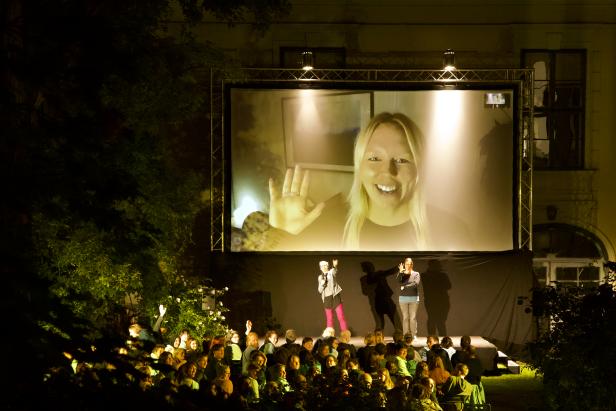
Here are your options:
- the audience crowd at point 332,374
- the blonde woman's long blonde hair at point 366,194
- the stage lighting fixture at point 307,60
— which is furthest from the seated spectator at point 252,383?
the stage lighting fixture at point 307,60

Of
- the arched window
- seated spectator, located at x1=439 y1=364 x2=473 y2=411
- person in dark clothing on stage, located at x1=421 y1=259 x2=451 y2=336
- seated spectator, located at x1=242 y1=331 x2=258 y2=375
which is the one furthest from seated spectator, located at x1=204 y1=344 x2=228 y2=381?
the arched window

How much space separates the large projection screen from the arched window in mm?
2574

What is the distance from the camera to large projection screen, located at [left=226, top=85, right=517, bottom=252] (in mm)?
22406

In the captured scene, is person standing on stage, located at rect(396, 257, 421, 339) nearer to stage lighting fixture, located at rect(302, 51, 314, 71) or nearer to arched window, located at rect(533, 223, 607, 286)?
stage lighting fixture, located at rect(302, 51, 314, 71)

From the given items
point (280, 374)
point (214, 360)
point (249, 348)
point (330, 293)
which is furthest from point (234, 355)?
point (330, 293)

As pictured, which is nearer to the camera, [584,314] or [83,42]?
[83,42]

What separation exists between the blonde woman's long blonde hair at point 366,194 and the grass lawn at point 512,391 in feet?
11.8

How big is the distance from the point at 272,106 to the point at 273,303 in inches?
153

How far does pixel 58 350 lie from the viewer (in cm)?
453

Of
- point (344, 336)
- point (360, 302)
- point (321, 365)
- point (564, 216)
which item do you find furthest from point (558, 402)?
point (564, 216)

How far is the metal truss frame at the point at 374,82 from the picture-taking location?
72.5 ft

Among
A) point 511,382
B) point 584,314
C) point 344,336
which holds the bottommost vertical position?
point 511,382

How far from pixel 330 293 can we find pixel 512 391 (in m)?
4.56

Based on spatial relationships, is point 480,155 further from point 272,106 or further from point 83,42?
point 83,42
